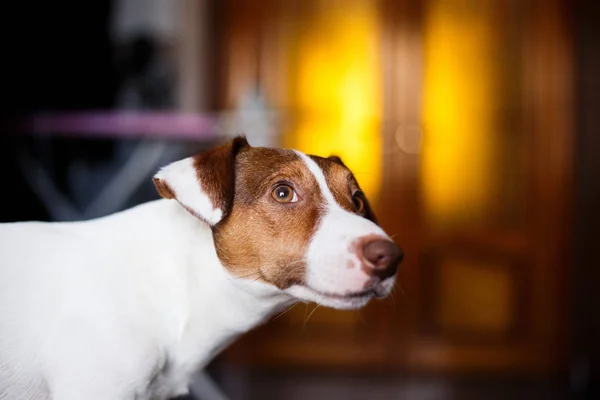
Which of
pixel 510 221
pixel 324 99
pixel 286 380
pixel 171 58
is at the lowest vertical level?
pixel 286 380

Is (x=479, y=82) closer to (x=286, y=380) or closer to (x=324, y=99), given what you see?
(x=324, y=99)

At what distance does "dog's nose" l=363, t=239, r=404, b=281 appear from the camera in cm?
62

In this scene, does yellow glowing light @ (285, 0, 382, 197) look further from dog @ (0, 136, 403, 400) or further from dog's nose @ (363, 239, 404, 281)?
dog's nose @ (363, 239, 404, 281)

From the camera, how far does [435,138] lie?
315 cm

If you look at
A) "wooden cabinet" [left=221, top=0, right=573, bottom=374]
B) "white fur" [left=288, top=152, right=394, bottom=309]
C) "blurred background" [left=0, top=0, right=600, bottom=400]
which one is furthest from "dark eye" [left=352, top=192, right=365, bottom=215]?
"wooden cabinet" [left=221, top=0, right=573, bottom=374]

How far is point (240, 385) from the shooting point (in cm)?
254

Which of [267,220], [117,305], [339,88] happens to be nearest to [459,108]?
[339,88]

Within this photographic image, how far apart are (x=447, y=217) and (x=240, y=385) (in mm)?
1397

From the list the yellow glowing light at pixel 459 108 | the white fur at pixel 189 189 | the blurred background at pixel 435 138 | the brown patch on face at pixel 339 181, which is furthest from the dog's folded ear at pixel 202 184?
the yellow glowing light at pixel 459 108

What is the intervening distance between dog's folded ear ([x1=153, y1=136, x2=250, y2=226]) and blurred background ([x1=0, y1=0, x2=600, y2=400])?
2.29m

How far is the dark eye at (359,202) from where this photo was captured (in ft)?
2.70

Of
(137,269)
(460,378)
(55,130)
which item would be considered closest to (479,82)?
(460,378)

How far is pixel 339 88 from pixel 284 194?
2405mm

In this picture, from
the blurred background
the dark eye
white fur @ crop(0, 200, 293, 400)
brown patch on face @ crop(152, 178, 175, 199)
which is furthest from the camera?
the blurred background
